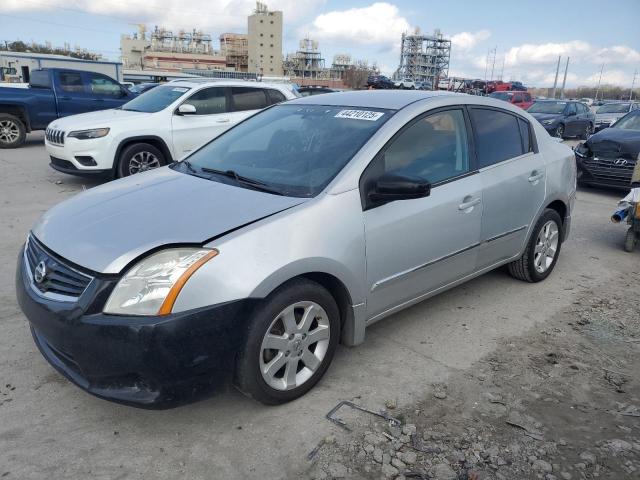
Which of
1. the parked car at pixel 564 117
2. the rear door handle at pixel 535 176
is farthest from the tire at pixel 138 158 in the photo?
the parked car at pixel 564 117

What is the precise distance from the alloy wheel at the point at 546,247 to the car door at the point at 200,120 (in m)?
5.35

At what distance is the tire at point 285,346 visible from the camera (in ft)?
8.36

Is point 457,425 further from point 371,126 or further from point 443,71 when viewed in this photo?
point 443,71

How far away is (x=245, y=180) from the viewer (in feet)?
10.6

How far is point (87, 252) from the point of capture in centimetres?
249

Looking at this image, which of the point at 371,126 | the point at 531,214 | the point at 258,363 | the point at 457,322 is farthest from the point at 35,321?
the point at 531,214

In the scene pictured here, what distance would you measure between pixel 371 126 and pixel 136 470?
7.74 feet

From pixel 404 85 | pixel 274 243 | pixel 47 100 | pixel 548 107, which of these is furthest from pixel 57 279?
pixel 404 85

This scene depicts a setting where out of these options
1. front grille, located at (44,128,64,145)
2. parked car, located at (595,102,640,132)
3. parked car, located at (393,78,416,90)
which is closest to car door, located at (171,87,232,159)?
front grille, located at (44,128,64,145)

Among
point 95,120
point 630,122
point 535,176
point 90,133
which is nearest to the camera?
point 535,176

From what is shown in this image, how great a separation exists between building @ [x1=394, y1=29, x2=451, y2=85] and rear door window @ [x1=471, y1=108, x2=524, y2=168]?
112595 mm

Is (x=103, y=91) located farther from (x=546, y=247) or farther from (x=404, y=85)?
(x=404, y=85)

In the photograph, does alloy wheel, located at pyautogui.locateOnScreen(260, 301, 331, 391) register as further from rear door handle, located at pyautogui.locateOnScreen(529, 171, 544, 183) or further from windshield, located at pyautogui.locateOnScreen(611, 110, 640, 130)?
windshield, located at pyautogui.locateOnScreen(611, 110, 640, 130)

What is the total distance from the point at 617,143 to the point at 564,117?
9899mm
